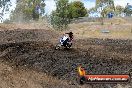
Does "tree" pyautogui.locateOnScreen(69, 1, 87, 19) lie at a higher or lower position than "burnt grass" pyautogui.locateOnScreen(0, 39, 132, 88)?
lower

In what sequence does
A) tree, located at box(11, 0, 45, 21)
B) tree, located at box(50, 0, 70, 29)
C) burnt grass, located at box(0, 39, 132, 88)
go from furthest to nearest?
1. tree, located at box(11, 0, 45, 21)
2. tree, located at box(50, 0, 70, 29)
3. burnt grass, located at box(0, 39, 132, 88)

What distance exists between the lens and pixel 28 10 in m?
93.4

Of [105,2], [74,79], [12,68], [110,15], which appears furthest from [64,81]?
[110,15]

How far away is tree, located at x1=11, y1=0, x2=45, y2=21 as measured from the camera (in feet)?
313

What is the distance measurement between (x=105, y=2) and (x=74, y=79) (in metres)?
66.2

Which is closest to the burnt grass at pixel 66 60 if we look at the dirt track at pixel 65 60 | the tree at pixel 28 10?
the dirt track at pixel 65 60

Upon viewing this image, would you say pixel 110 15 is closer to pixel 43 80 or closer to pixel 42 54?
pixel 42 54

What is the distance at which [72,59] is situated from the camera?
21.7m

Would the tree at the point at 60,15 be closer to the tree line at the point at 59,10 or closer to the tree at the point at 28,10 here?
the tree line at the point at 59,10

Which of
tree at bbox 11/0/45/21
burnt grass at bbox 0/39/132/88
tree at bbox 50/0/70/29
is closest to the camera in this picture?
burnt grass at bbox 0/39/132/88

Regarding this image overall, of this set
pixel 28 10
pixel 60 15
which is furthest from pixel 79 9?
pixel 60 15

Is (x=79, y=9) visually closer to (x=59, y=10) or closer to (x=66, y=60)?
(x=59, y=10)

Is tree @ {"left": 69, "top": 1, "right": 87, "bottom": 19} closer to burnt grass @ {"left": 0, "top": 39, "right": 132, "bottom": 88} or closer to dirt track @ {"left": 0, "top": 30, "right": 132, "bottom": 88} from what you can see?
dirt track @ {"left": 0, "top": 30, "right": 132, "bottom": 88}

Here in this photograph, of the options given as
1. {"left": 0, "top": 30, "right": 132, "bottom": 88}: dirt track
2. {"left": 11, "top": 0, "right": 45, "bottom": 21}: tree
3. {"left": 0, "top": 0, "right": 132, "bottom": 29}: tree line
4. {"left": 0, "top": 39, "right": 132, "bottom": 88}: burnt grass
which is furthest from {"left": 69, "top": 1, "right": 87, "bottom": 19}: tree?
{"left": 0, "top": 39, "right": 132, "bottom": 88}: burnt grass
